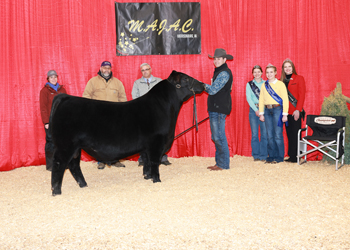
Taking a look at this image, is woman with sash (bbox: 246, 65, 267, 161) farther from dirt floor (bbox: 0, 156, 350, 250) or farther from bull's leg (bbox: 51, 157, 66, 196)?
bull's leg (bbox: 51, 157, 66, 196)

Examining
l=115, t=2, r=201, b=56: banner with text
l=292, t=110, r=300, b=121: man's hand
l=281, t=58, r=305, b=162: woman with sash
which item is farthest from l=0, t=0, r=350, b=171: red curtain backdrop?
l=292, t=110, r=300, b=121: man's hand

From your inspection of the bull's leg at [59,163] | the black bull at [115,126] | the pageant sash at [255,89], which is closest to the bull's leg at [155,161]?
the black bull at [115,126]

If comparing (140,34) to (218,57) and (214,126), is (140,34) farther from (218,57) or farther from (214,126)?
(214,126)

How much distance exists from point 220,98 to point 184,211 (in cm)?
206

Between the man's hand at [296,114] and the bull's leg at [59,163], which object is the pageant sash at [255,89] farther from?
the bull's leg at [59,163]

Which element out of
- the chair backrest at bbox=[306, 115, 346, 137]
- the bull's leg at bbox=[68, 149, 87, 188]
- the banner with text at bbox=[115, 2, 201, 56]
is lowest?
the bull's leg at bbox=[68, 149, 87, 188]

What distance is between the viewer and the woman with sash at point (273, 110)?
512 cm

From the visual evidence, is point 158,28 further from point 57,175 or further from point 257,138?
point 57,175

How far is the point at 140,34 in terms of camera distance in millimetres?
5711

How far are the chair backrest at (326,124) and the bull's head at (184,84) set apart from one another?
90.2 inches

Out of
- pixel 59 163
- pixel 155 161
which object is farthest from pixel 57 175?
pixel 155 161

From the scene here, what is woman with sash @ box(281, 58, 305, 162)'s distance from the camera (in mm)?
5227

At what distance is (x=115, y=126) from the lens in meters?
3.77

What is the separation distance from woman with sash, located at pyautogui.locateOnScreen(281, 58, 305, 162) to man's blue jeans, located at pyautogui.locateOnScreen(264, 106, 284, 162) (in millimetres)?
247
